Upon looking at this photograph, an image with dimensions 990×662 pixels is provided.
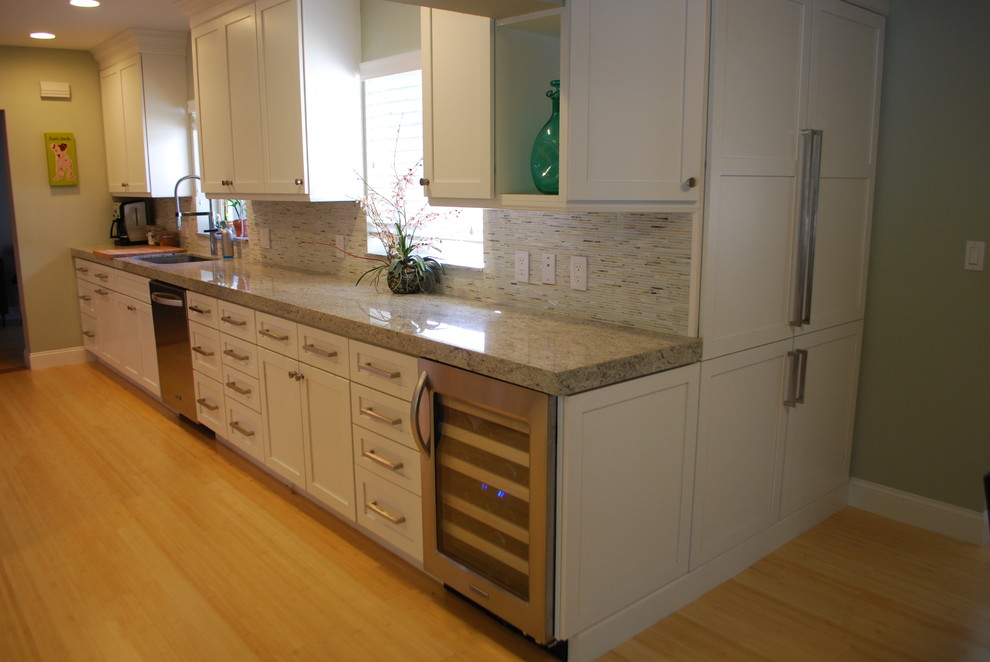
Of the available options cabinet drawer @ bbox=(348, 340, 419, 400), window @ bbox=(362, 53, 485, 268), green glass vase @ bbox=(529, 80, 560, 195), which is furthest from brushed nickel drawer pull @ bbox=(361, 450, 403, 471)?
green glass vase @ bbox=(529, 80, 560, 195)

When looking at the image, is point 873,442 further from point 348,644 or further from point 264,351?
point 264,351

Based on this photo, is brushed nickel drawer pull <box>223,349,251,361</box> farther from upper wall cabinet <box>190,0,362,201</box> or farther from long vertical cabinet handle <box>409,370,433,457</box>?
long vertical cabinet handle <box>409,370,433,457</box>

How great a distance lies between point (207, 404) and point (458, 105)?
226 centimetres

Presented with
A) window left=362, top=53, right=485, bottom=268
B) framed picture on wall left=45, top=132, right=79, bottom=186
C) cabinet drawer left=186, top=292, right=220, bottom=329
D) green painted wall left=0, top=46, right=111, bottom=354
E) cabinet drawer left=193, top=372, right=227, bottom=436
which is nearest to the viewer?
window left=362, top=53, right=485, bottom=268

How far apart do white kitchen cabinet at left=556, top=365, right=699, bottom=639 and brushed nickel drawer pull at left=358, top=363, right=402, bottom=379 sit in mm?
732

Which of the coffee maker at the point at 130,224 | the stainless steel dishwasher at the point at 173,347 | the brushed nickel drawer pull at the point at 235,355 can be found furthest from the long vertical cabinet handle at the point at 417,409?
the coffee maker at the point at 130,224

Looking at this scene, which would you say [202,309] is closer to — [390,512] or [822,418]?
[390,512]

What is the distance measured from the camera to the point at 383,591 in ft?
8.33

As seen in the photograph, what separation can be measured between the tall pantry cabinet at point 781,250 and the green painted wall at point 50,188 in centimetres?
515

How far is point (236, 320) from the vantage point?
134 inches

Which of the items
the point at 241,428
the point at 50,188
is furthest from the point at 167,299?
the point at 50,188

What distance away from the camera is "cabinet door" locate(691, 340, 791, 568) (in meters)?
2.39

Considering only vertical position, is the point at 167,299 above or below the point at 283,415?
above

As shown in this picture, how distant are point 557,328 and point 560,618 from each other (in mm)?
917
